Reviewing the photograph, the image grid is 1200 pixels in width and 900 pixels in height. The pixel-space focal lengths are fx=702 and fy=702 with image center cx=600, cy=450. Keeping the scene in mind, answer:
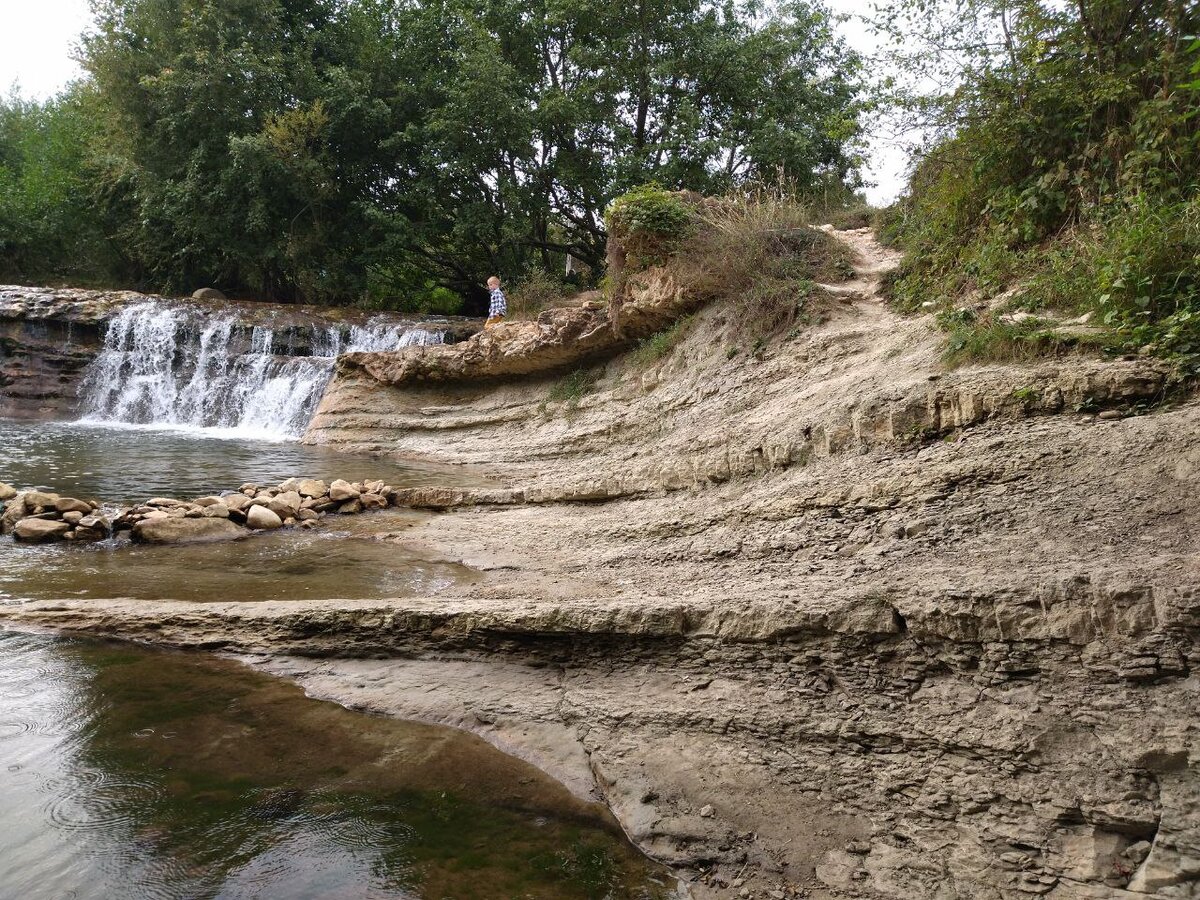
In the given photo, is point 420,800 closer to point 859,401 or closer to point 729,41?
point 859,401

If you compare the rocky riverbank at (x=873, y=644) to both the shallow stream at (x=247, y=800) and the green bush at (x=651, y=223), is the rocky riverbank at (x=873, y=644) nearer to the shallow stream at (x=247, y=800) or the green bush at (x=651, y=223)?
the shallow stream at (x=247, y=800)

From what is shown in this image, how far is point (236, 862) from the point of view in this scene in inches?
96.6

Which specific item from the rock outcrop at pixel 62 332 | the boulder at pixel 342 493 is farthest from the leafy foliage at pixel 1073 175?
the rock outcrop at pixel 62 332

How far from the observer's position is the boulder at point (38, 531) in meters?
6.42

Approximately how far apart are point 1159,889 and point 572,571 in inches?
153

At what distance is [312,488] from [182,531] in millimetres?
1762

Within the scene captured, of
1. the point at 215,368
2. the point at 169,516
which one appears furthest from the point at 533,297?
the point at 169,516

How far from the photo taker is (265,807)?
2.75 metres

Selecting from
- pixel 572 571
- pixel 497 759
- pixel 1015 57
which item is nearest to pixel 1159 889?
pixel 497 759

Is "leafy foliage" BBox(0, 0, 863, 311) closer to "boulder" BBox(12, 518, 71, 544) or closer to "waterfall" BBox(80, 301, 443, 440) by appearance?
"waterfall" BBox(80, 301, 443, 440)

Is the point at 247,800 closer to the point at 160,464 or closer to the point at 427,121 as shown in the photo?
the point at 160,464

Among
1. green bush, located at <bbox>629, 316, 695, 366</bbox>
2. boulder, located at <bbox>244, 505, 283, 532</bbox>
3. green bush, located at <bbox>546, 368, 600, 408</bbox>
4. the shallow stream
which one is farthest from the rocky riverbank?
green bush, located at <bbox>546, 368, 600, 408</bbox>

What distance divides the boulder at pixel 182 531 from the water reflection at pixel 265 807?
10.3 feet

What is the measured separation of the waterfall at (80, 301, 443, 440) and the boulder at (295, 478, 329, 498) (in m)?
7.50
